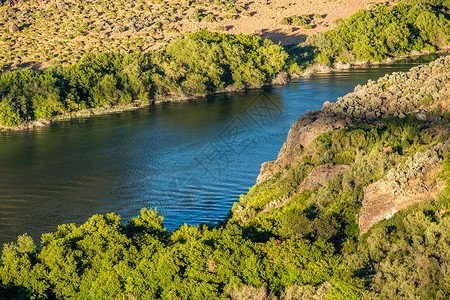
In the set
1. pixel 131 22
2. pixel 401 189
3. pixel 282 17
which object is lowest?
pixel 401 189

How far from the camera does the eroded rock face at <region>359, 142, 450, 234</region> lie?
21359 millimetres

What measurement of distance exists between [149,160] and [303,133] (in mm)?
19597

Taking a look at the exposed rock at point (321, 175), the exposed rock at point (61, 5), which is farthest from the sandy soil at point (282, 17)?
the exposed rock at point (321, 175)

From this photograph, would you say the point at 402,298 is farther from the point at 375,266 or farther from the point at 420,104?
the point at 420,104

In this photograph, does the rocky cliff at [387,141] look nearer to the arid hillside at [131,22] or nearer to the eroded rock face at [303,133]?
the eroded rock face at [303,133]

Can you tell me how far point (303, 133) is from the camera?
3519 centimetres

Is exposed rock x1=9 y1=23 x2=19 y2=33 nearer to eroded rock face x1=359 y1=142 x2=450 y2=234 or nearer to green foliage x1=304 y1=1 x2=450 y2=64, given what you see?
green foliage x1=304 y1=1 x2=450 y2=64

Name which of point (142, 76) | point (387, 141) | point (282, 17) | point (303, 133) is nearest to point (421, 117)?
point (387, 141)

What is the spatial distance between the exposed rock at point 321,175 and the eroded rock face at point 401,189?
3.79 metres

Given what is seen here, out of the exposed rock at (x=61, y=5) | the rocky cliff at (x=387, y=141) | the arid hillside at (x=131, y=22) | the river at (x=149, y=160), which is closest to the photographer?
the rocky cliff at (x=387, y=141)

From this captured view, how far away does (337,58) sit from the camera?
91.9m

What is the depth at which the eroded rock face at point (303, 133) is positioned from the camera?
34.3 m

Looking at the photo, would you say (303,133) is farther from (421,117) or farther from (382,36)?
(382,36)

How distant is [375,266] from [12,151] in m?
47.4
